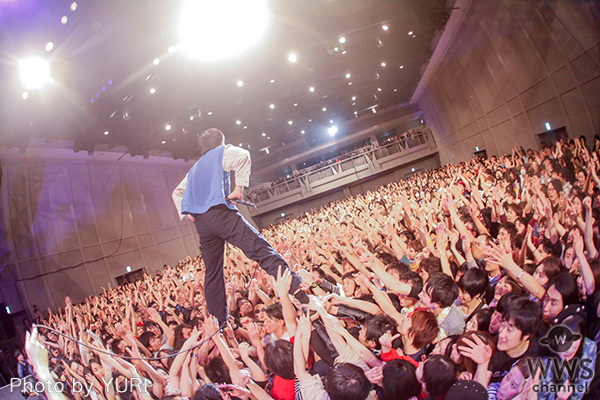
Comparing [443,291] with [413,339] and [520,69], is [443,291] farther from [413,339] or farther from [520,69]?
[520,69]

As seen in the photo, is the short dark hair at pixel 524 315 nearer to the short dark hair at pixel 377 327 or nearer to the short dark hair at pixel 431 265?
the short dark hair at pixel 377 327

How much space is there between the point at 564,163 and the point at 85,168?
600 inches

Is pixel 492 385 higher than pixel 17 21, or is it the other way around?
pixel 17 21

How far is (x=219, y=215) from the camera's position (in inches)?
104

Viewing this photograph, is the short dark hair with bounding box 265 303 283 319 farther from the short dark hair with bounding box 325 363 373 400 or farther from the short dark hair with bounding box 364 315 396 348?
the short dark hair with bounding box 325 363 373 400

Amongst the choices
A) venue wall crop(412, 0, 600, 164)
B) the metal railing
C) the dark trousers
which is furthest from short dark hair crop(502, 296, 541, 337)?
the metal railing

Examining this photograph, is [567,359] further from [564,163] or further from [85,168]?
[85,168]

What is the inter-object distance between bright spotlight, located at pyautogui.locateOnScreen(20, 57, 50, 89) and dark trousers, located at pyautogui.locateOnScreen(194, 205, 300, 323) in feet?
22.4

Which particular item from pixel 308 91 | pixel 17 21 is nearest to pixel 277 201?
pixel 308 91

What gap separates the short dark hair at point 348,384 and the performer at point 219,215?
83 centimetres

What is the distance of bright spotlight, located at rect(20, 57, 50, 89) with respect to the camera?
276 inches

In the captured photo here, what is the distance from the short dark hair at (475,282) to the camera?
2.36m

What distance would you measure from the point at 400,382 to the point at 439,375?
18 centimetres

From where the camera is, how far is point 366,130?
24562mm
